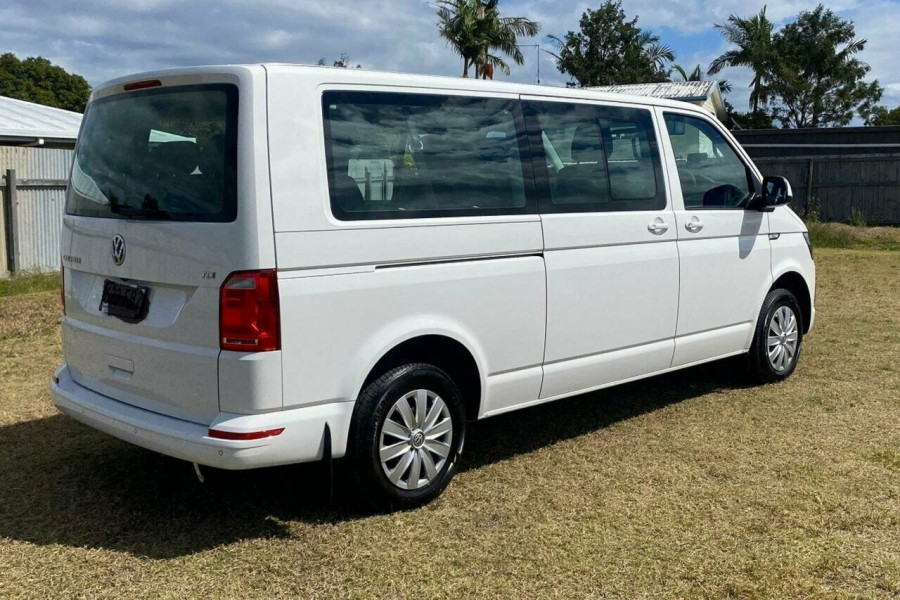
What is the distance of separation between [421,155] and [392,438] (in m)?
1.38

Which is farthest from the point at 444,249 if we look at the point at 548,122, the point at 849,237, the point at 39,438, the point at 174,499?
the point at 849,237

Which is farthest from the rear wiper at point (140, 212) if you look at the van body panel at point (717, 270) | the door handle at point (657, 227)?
the van body panel at point (717, 270)

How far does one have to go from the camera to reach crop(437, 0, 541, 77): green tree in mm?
35625

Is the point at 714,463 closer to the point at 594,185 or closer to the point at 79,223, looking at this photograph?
the point at 594,185

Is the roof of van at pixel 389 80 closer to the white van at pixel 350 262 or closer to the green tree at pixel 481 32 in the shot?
the white van at pixel 350 262

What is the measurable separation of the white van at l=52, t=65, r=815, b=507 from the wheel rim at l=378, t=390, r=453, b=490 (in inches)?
0.4

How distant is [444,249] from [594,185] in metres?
1.27

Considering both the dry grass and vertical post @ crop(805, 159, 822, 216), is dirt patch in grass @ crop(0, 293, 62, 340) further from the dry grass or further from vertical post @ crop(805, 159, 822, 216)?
vertical post @ crop(805, 159, 822, 216)

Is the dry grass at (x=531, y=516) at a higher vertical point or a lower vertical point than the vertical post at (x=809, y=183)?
lower

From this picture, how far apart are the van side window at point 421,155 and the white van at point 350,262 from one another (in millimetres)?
11

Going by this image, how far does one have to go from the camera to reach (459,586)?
11.8 ft

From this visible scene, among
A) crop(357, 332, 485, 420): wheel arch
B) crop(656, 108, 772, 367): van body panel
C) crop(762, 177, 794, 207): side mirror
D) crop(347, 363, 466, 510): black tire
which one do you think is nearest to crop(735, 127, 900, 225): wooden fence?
crop(762, 177, 794, 207): side mirror

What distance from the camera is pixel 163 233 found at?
3932 mm

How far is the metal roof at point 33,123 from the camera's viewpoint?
56.0 feet
